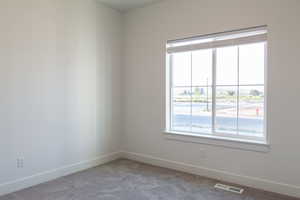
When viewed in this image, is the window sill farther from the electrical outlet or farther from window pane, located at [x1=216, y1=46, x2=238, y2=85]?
the electrical outlet

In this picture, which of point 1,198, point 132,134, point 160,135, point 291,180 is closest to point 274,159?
point 291,180

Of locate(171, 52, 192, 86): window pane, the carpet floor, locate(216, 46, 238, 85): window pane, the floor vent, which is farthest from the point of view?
locate(171, 52, 192, 86): window pane

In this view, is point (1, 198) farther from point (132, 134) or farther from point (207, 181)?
point (207, 181)

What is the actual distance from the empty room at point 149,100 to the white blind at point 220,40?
0.6 inches

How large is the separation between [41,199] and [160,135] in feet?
6.56

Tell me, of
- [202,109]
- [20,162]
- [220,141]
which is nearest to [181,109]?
[202,109]

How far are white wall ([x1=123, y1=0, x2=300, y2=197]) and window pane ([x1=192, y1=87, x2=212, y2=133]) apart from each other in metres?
0.31

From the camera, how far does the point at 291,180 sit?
2742 mm

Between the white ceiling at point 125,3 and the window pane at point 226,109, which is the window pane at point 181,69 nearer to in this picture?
the window pane at point 226,109

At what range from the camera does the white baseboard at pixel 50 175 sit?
2.79 meters

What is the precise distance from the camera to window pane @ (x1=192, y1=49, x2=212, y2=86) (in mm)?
3443

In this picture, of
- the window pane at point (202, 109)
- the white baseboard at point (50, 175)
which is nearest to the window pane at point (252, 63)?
the window pane at point (202, 109)

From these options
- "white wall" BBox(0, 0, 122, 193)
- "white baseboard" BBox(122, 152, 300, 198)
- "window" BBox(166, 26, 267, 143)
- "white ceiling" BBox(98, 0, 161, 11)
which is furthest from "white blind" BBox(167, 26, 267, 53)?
"white baseboard" BBox(122, 152, 300, 198)

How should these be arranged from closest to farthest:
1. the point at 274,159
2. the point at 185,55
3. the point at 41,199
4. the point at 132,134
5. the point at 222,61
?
the point at 41,199, the point at 274,159, the point at 222,61, the point at 185,55, the point at 132,134
